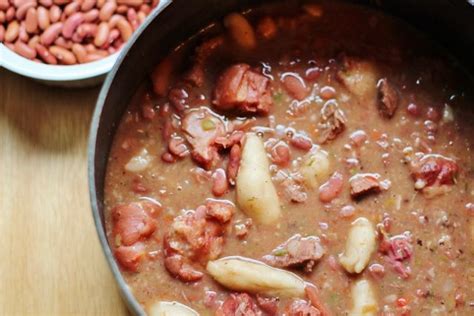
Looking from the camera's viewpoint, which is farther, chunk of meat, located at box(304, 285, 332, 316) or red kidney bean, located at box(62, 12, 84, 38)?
red kidney bean, located at box(62, 12, 84, 38)

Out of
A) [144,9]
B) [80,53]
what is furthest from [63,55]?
[144,9]

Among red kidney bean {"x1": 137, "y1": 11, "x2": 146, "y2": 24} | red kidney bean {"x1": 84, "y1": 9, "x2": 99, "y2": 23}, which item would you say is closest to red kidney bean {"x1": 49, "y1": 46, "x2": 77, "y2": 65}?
red kidney bean {"x1": 84, "y1": 9, "x2": 99, "y2": 23}

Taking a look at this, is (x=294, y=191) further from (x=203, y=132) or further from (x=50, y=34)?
(x=50, y=34)

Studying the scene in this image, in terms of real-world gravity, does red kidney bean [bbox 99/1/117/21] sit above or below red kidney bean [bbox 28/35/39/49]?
above

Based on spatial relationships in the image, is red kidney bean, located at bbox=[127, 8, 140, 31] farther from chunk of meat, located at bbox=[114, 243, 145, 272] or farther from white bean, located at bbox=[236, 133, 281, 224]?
chunk of meat, located at bbox=[114, 243, 145, 272]

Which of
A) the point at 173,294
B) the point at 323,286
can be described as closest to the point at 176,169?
the point at 173,294

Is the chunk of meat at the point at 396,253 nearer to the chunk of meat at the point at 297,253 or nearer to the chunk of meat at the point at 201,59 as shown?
the chunk of meat at the point at 297,253

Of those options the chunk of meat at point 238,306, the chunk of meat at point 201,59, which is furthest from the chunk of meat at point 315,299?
the chunk of meat at point 201,59

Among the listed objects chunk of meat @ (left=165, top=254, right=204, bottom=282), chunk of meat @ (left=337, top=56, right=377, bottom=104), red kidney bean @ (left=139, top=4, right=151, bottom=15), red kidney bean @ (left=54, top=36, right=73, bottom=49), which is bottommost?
Answer: chunk of meat @ (left=165, top=254, right=204, bottom=282)
